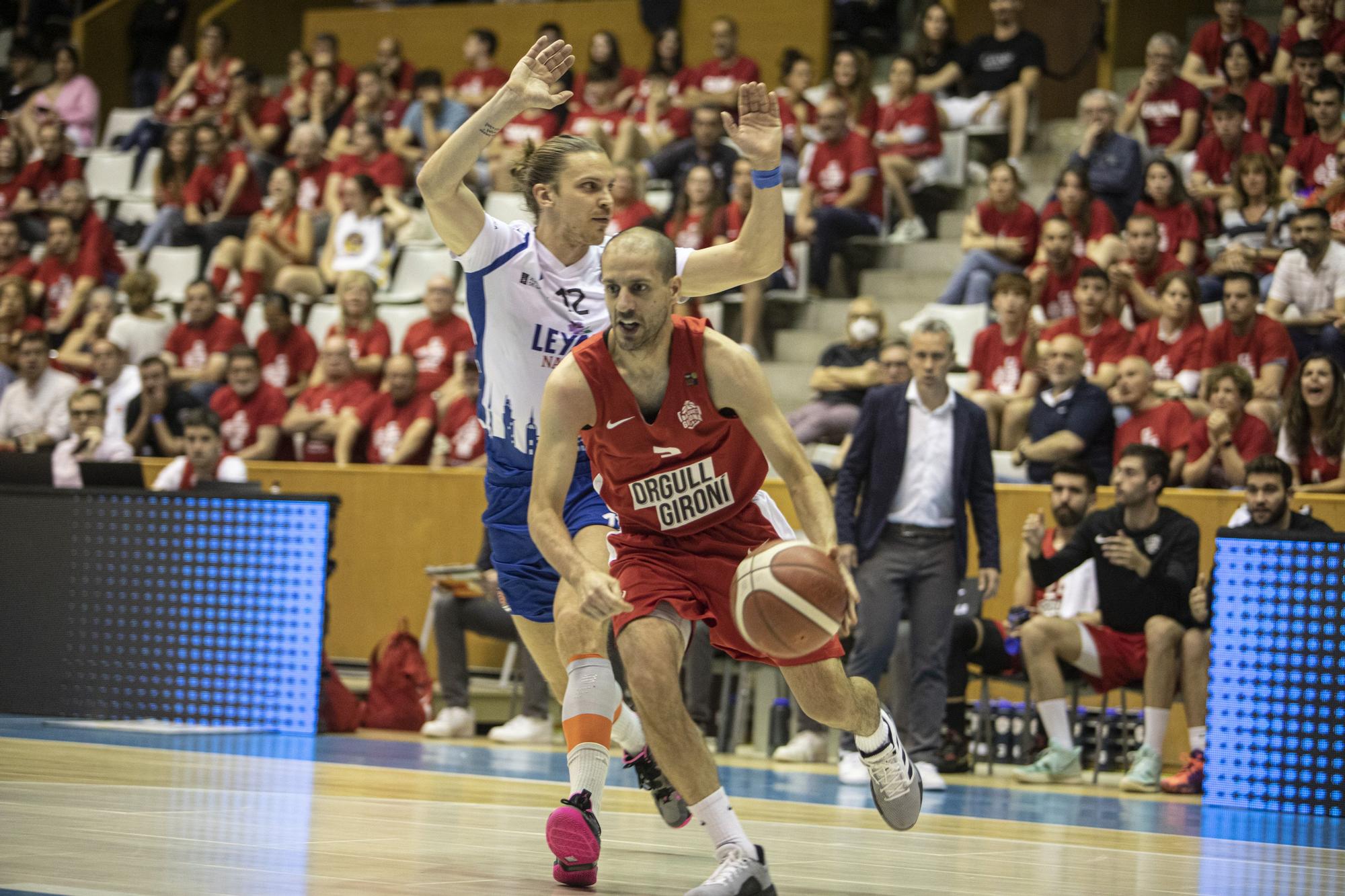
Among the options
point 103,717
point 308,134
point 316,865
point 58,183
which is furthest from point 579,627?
point 58,183

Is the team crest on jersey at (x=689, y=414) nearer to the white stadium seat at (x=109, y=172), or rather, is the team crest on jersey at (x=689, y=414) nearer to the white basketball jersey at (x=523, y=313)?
the white basketball jersey at (x=523, y=313)

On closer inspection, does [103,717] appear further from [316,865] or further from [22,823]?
[316,865]

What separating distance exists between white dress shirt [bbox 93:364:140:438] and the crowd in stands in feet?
0.07

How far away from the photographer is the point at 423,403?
11984 mm

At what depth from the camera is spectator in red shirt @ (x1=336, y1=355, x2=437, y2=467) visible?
11.9m

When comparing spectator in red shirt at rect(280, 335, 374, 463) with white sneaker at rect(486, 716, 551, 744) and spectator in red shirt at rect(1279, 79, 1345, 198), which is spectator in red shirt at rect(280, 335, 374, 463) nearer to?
white sneaker at rect(486, 716, 551, 744)

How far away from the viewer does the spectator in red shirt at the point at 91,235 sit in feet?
50.3

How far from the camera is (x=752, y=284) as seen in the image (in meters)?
12.7

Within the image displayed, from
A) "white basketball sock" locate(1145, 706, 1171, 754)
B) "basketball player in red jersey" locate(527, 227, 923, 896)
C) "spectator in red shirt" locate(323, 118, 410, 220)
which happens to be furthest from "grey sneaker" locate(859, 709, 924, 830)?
"spectator in red shirt" locate(323, 118, 410, 220)

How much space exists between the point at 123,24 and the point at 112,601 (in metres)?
12.2

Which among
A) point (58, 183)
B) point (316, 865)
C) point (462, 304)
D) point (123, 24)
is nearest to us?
point (316, 865)

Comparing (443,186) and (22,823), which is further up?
(443,186)

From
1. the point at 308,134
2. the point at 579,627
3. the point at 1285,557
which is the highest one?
the point at 308,134

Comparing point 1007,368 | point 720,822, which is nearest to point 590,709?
point 720,822
